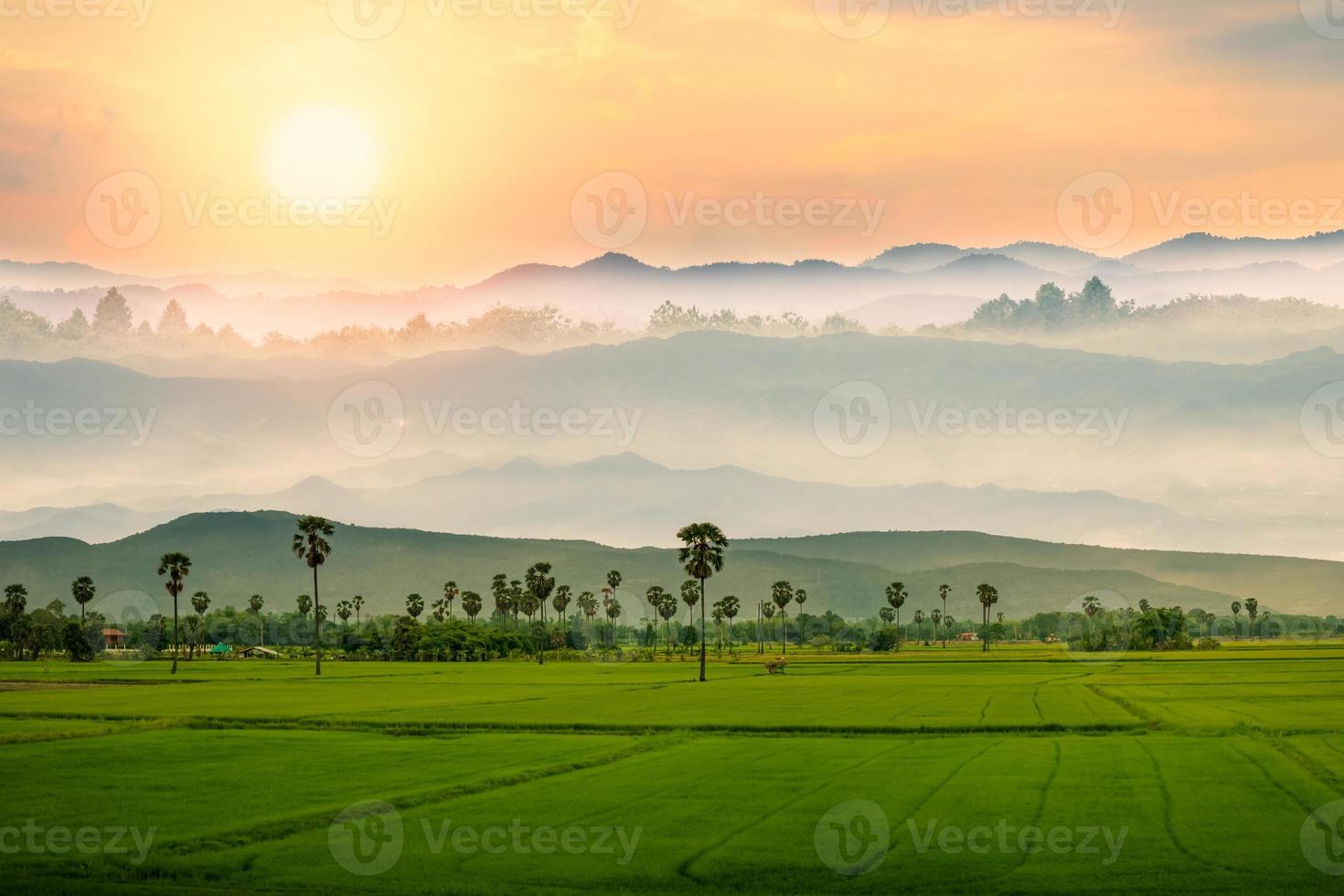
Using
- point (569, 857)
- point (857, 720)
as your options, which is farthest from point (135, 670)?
point (569, 857)

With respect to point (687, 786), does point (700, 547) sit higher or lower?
higher

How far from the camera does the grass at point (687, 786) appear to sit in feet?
117

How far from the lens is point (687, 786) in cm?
4978

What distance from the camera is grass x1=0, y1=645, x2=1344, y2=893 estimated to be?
117 feet

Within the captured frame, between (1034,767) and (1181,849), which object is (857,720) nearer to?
(1034,767)

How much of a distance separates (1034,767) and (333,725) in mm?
40801

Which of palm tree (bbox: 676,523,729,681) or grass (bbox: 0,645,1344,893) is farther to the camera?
palm tree (bbox: 676,523,729,681)

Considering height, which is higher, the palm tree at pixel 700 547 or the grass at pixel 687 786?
the palm tree at pixel 700 547

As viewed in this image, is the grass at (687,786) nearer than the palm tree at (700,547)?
Yes

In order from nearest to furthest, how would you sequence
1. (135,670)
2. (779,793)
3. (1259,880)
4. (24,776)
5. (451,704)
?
(1259,880)
(779,793)
(24,776)
(451,704)
(135,670)

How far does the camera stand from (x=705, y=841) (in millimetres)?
39406

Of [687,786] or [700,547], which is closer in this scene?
[687,786]

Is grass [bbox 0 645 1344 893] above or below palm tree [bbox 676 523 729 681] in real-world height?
below

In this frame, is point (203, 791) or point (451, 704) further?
point (451, 704)
